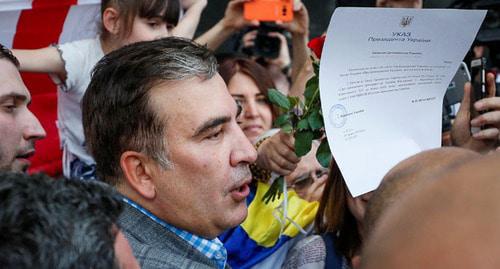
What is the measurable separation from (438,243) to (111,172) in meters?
1.40

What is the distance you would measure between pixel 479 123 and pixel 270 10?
52.2 inches

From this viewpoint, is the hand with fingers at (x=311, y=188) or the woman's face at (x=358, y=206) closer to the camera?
the woman's face at (x=358, y=206)

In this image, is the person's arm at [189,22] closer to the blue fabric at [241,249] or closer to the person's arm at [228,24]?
the person's arm at [228,24]

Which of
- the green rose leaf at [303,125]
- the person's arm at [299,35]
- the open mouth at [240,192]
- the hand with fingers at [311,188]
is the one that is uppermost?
the green rose leaf at [303,125]

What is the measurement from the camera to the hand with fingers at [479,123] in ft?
7.51

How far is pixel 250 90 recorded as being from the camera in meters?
3.37

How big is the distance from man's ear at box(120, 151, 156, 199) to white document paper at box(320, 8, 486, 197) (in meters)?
0.45

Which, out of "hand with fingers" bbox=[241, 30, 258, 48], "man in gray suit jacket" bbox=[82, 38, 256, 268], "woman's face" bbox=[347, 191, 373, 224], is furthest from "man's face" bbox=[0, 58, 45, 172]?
"hand with fingers" bbox=[241, 30, 258, 48]

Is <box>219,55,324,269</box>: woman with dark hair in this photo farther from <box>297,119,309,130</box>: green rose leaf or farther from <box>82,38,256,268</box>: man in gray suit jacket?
<box>82,38,256,268</box>: man in gray suit jacket

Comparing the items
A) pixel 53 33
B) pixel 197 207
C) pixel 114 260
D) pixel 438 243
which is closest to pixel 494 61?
pixel 53 33

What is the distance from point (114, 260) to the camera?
116cm

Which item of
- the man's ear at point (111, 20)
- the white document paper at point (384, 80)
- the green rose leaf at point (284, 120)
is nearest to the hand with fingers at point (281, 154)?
the green rose leaf at point (284, 120)

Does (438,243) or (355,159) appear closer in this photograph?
(438,243)

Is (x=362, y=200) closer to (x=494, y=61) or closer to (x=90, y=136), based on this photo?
(x=90, y=136)
